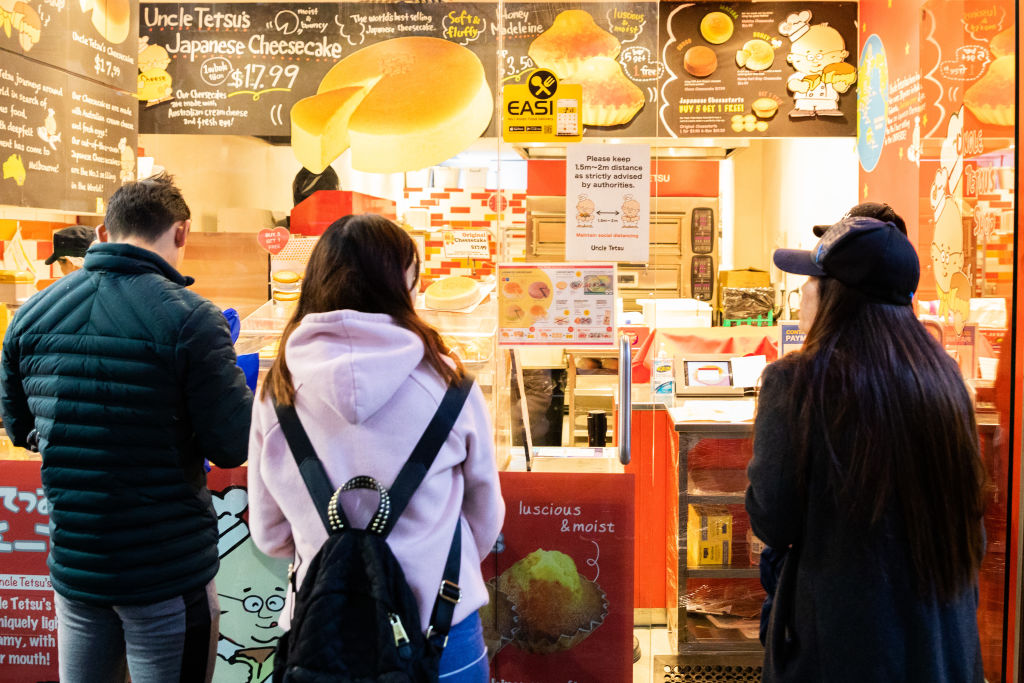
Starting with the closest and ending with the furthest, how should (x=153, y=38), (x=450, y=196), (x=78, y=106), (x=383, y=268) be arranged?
(x=383, y=268)
(x=450, y=196)
(x=78, y=106)
(x=153, y=38)

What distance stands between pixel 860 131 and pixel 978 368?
2418 millimetres

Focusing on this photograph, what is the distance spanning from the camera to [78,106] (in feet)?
14.1

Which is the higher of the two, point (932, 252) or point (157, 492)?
point (932, 252)

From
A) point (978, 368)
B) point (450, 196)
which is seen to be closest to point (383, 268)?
point (450, 196)

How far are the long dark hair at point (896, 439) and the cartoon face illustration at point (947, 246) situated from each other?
229cm

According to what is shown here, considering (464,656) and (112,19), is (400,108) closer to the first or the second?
(112,19)

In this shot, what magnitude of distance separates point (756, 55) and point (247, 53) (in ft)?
11.4

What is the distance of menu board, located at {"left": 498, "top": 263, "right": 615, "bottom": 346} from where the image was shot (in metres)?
3.21

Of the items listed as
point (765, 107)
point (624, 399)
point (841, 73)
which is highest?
point (841, 73)

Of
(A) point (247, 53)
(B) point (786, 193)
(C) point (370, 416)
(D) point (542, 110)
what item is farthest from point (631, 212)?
(B) point (786, 193)

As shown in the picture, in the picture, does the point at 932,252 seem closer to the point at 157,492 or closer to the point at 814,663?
the point at 814,663

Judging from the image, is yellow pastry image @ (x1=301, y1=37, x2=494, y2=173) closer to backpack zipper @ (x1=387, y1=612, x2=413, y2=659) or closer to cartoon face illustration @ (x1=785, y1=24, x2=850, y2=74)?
backpack zipper @ (x1=387, y1=612, x2=413, y2=659)

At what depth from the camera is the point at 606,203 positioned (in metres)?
3.19

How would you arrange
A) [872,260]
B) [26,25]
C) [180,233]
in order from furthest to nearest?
[26,25] → [180,233] → [872,260]
